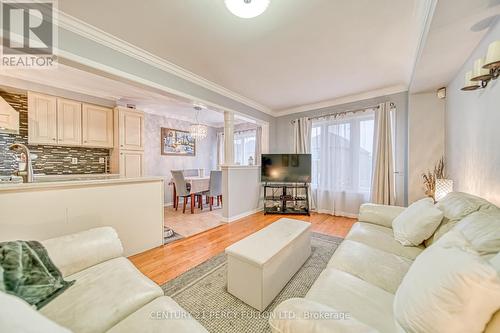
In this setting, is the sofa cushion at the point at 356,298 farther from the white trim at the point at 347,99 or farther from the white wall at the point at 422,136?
the white trim at the point at 347,99

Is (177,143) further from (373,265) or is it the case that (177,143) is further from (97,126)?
(373,265)

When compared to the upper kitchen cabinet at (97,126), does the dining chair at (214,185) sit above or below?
below

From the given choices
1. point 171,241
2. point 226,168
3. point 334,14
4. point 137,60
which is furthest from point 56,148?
point 334,14

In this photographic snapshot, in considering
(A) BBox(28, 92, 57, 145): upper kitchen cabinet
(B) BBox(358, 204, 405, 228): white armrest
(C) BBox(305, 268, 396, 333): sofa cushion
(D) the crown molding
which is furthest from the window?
(A) BBox(28, 92, 57, 145): upper kitchen cabinet

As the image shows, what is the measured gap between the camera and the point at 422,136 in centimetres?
299

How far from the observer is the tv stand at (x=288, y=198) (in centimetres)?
416

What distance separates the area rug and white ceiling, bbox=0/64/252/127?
227 cm

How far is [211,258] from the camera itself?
226 cm

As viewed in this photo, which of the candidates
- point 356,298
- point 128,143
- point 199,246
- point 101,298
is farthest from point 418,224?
point 128,143

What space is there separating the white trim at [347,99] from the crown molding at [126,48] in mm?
1843

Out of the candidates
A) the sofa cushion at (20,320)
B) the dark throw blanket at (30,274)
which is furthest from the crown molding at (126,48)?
the sofa cushion at (20,320)

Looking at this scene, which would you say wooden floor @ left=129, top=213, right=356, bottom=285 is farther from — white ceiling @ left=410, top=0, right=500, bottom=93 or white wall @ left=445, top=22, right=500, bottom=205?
white ceiling @ left=410, top=0, right=500, bottom=93

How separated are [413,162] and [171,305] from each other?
3717 millimetres

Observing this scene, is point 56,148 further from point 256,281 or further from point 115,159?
point 256,281
